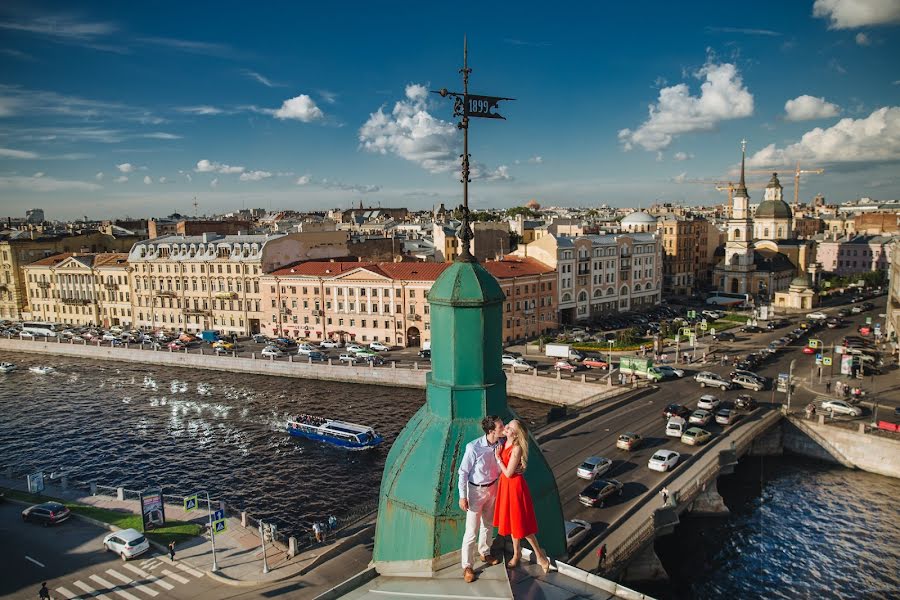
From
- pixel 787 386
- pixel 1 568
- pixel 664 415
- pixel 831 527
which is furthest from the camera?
pixel 787 386

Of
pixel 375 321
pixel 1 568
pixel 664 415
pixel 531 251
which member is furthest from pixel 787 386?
pixel 1 568

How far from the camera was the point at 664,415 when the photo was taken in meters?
42.3

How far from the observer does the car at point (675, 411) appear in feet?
138

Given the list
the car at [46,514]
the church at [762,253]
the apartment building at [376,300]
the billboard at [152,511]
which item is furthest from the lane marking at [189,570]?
the church at [762,253]

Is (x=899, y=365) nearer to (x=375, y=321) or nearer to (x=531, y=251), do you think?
(x=531, y=251)

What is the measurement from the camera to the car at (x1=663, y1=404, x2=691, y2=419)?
1657 inches

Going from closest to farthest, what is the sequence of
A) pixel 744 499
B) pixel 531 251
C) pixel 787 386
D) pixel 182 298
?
pixel 744 499 → pixel 787 386 → pixel 531 251 → pixel 182 298

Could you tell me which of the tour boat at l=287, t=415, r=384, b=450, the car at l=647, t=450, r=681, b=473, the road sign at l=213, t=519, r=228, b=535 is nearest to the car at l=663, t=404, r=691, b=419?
the car at l=647, t=450, r=681, b=473

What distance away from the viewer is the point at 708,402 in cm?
4425

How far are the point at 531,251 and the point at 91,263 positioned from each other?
2525 inches

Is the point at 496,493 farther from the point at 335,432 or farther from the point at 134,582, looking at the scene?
the point at 335,432

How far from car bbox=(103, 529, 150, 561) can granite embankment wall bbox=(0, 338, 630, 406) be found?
1169 inches

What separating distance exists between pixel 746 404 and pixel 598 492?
63.9 ft

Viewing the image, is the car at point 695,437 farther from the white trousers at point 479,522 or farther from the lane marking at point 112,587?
the white trousers at point 479,522
